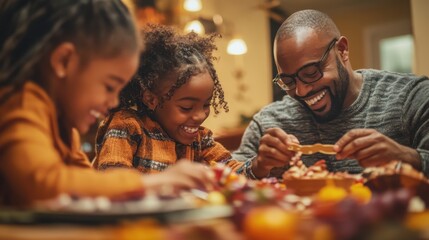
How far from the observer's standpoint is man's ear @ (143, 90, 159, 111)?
1.82 m

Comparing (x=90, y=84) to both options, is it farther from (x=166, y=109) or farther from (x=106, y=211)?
(x=166, y=109)

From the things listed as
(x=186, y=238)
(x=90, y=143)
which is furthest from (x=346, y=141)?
(x=90, y=143)

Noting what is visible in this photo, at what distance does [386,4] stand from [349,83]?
4.50 m

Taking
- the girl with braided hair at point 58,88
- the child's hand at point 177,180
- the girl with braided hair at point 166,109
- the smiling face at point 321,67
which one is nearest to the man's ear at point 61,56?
the girl with braided hair at point 58,88

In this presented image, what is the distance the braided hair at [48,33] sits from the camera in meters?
0.99

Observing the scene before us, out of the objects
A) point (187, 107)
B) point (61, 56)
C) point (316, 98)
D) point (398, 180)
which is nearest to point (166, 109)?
point (187, 107)

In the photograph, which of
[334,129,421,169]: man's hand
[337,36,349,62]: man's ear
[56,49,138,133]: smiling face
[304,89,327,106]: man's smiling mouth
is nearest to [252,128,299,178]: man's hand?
[334,129,421,169]: man's hand

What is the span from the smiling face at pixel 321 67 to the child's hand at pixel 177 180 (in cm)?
88

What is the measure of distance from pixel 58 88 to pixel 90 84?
7 centimetres

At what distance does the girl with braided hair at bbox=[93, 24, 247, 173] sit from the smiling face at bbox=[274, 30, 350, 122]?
294 millimetres

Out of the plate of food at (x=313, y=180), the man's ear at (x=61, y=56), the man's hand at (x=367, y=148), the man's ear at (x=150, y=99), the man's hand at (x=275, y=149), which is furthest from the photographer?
the man's ear at (x=150, y=99)

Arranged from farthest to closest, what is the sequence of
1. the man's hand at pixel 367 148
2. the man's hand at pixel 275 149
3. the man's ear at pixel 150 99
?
the man's ear at pixel 150 99, the man's hand at pixel 275 149, the man's hand at pixel 367 148

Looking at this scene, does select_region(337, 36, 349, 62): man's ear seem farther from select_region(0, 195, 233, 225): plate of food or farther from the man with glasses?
select_region(0, 195, 233, 225): plate of food

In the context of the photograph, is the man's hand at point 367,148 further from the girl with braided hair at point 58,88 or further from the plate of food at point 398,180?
the girl with braided hair at point 58,88
